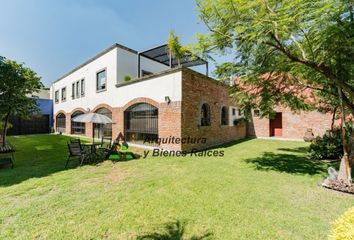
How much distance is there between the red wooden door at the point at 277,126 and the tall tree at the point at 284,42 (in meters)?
10.8

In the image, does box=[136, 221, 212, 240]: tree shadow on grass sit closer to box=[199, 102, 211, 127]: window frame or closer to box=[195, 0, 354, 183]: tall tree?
box=[195, 0, 354, 183]: tall tree

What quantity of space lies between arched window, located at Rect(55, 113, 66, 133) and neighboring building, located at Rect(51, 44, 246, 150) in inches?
147

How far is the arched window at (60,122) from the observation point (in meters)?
21.0

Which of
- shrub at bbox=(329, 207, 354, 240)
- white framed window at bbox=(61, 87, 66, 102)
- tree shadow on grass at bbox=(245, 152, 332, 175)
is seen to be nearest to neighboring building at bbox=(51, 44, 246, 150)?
white framed window at bbox=(61, 87, 66, 102)

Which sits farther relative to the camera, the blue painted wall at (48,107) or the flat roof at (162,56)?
the blue painted wall at (48,107)

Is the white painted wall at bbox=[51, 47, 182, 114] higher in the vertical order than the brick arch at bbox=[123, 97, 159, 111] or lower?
higher

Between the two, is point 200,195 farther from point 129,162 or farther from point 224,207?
point 129,162

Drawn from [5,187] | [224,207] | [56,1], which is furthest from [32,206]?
[56,1]

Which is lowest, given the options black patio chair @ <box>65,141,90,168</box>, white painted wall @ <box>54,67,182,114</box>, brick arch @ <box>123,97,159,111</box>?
black patio chair @ <box>65,141,90,168</box>

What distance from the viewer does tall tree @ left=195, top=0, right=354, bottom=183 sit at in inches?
163

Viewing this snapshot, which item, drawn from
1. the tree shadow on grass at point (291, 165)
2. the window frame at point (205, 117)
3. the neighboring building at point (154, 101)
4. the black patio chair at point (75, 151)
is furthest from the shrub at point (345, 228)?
the window frame at point (205, 117)

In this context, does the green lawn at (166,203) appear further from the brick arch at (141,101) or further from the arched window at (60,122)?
the arched window at (60,122)

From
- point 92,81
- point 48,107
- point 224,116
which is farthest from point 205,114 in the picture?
point 48,107

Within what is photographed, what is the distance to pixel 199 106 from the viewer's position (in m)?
10.5
